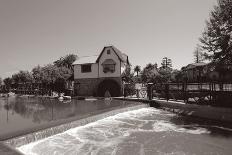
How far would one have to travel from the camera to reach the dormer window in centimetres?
3909

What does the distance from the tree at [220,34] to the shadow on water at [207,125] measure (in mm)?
5104

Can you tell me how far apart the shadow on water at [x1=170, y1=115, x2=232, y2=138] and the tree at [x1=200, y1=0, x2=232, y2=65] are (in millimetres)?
5104

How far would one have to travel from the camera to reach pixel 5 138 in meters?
9.98

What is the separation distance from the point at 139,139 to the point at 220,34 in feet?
39.4

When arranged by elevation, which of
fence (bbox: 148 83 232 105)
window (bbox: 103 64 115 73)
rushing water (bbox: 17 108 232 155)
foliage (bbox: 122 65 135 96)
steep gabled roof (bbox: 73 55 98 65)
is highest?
steep gabled roof (bbox: 73 55 98 65)

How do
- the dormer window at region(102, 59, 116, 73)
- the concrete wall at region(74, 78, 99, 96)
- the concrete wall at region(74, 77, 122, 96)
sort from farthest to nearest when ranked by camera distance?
the concrete wall at region(74, 78, 99, 96) → the concrete wall at region(74, 77, 122, 96) → the dormer window at region(102, 59, 116, 73)

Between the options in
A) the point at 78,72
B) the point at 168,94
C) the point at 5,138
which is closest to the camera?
the point at 5,138

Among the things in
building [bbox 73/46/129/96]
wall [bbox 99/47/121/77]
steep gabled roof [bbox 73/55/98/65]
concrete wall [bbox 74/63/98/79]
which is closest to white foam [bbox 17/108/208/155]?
building [bbox 73/46/129/96]

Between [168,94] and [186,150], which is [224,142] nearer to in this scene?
[186,150]

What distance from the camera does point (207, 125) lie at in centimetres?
1641

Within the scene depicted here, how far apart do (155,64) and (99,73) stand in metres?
57.4

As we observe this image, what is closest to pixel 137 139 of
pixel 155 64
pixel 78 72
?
pixel 78 72

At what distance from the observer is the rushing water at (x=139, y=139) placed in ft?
35.6

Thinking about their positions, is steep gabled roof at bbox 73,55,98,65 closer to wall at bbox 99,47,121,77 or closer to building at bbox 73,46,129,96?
building at bbox 73,46,129,96
